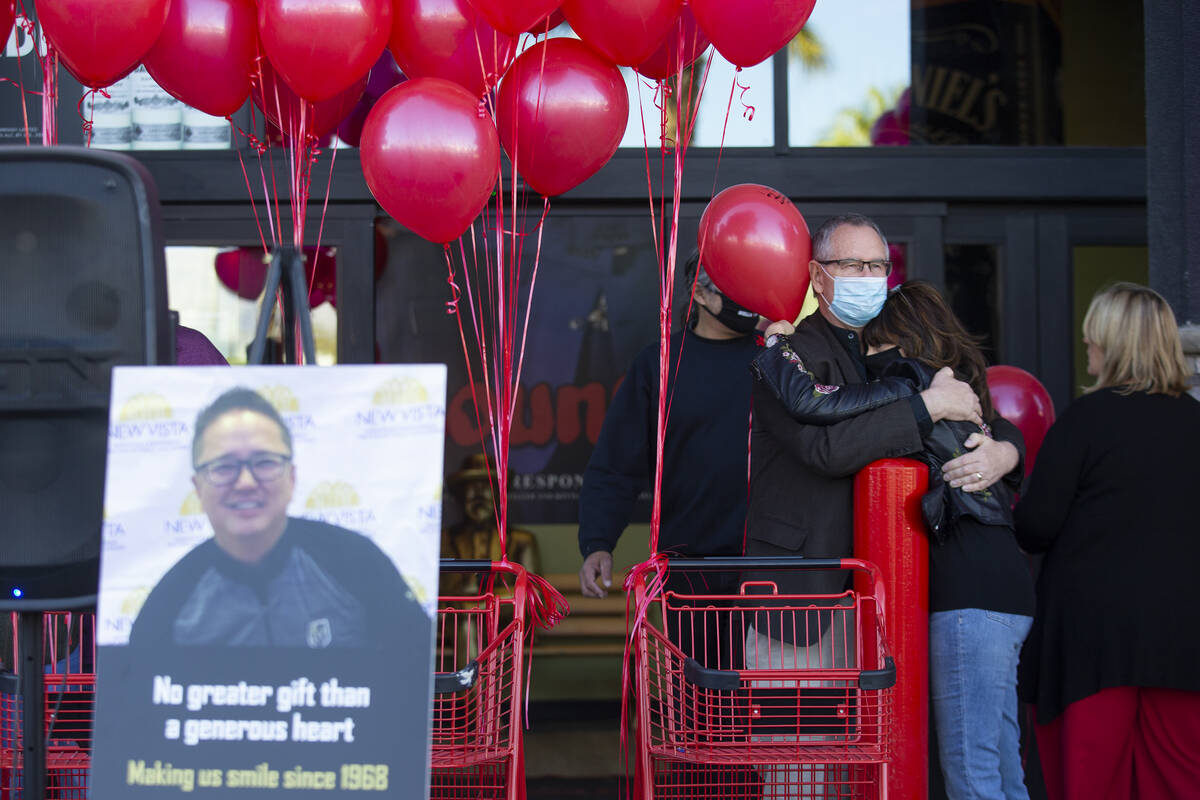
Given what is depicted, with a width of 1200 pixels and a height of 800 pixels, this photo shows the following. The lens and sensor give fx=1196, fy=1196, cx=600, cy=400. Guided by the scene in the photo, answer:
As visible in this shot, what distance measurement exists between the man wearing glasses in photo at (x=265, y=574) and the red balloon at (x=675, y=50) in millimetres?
1685

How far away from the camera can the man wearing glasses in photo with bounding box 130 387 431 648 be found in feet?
6.14

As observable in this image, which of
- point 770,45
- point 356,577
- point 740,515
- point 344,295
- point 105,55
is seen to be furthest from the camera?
point 344,295

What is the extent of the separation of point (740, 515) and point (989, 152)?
1963 millimetres

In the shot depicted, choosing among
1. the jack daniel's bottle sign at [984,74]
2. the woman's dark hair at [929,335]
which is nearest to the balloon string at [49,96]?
the woman's dark hair at [929,335]

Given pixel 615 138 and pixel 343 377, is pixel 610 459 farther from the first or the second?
pixel 343 377

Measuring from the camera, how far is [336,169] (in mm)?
4609

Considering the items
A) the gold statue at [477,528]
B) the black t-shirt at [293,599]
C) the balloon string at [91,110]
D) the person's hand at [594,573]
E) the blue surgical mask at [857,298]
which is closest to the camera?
the black t-shirt at [293,599]

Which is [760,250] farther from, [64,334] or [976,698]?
[64,334]

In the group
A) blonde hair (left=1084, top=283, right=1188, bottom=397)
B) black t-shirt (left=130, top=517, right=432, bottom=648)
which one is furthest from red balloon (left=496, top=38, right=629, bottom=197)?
blonde hair (left=1084, top=283, right=1188, bottom=397)

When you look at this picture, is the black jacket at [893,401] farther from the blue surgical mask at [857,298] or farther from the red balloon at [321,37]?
the red balloon at [321,37]

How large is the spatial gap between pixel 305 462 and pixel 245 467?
10 cm

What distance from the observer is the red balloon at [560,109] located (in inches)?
117

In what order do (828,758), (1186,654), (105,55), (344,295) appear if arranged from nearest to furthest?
(828,758)
(105,55)
(1186,654)
(344,295)

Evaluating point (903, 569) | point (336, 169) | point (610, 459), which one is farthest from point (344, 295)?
point (903, 569)
